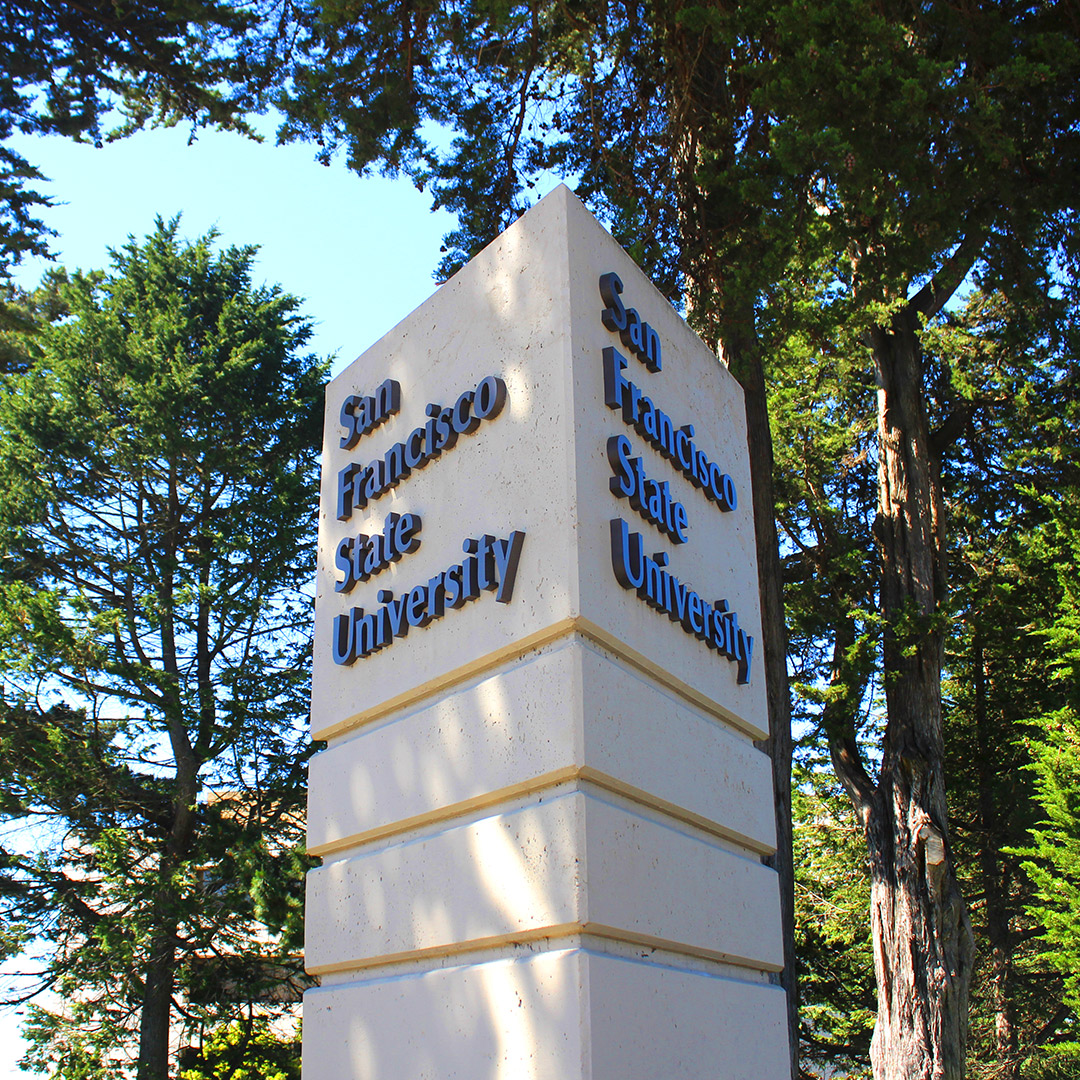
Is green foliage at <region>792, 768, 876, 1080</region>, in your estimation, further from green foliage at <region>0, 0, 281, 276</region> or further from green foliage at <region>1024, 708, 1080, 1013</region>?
green foliage at <region>0, 0, 281, 276</region>

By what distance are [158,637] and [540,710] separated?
42.1 ft

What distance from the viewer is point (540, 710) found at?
329 cm

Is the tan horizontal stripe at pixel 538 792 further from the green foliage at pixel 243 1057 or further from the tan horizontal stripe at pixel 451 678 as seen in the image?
the green foliage at pixel 243 1057

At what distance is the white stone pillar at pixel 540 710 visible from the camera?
10.3 feet

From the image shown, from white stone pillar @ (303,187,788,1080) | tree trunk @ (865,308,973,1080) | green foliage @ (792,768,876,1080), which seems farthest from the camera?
green foliage @ (792,768,876,1080)

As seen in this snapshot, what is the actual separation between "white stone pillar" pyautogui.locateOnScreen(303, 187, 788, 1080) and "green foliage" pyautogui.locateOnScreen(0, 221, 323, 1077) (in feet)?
30.7

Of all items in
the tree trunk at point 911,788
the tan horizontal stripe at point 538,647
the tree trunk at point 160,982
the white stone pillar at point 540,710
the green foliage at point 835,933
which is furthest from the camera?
the green foliage at point 835,933

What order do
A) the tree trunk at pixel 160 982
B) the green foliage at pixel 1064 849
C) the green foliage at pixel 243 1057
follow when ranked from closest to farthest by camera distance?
the green foliage at pixel 1064 849
the tree trunk at pixel 160 982
the green foliage at pixel 243 1057

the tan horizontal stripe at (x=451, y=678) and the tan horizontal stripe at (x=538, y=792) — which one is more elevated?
the tan horizontal stripe at (x=451, y=678)

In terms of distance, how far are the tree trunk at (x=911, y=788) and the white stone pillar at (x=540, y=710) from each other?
8.08 m

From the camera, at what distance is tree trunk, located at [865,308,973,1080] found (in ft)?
35.1

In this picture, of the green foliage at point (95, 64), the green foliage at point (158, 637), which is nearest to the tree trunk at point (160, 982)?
the green foliage at point (158, 637)

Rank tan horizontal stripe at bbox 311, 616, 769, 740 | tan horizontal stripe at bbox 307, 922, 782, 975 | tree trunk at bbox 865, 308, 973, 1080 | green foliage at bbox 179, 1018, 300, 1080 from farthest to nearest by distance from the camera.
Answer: green foliage at bbox 179, 1018, 300, 1080 < tree trunk at bbox 865, 308, 973, 1080 < tan horizontal stripe at bbox 311, 616, 769, 740 < tan horizontal stripe at bbox 307, 922, 782, 975

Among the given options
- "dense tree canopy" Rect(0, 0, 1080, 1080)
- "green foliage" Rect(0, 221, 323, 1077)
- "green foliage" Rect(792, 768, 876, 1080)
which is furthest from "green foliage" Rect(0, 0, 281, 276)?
"green foliage" Rect(792, 768, 876, 1080)
